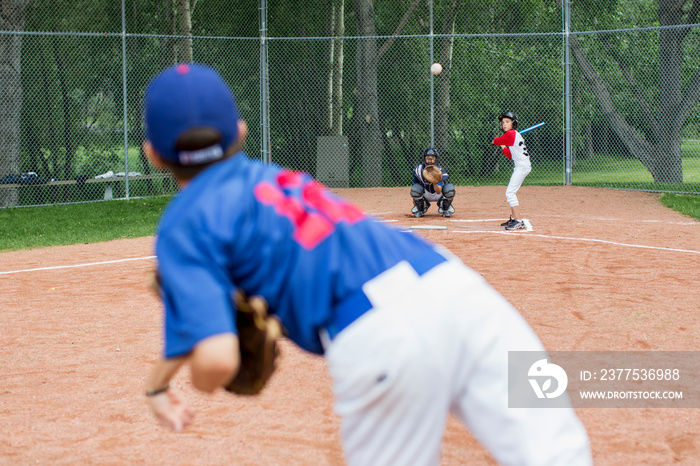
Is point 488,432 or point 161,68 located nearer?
point 488,432

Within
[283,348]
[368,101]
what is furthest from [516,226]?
[368,101]

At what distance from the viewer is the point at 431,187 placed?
12945 mm

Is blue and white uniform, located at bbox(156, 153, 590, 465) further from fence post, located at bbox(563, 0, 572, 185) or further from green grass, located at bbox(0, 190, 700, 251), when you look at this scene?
fence post, located at bbox(563, 0, 572, 185)

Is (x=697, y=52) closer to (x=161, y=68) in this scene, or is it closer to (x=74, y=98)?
(x=161, y=68)

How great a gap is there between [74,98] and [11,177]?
4.11 meters

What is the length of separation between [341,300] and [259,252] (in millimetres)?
232

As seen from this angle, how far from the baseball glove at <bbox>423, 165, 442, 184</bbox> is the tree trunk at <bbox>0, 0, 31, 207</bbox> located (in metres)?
8.71

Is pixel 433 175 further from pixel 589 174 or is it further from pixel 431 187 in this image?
pixel 589 174

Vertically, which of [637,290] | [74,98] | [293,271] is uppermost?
[74,98]

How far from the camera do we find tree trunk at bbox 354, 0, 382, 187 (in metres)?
19.7

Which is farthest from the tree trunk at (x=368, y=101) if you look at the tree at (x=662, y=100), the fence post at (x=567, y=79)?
the tree at (x=662, y=100)

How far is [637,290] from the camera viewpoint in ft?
23.9

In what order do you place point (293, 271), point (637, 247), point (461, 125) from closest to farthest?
point (293, 271) → point (637, 247) → point (461, 125)

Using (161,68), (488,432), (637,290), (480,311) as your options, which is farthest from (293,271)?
(161,68)
